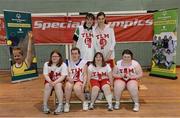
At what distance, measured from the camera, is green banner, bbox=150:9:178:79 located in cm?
625

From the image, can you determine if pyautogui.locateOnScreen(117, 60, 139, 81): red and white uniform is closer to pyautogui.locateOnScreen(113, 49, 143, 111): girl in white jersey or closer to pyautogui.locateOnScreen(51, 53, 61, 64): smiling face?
pyautogui.locateOnScreen(113, 49, 143, 111): girl in white jersey

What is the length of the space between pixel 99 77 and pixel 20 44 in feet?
8.55

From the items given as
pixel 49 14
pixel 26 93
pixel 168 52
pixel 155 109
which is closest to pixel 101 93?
pixel 155 109

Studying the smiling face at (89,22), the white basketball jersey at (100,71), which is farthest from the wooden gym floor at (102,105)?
the smiling face at (89,22)

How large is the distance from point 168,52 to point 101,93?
240 cm

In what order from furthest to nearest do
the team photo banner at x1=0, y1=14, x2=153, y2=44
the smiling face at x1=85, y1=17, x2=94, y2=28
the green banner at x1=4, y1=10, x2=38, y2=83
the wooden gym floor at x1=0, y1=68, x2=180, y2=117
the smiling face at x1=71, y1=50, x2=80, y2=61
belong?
the team photo banner at x1=0, y1=14, x2=153, y2=44
the green banner at x1=4, y1=10, x2=38, y2=83
the smiling face at x1=85, y1=17, x2=94, y2=28
the smiling face at x1=71, y1=50, x2=80, y2=61
the wooden gym floor at x1=0, y1=68, x2=180, y2=117

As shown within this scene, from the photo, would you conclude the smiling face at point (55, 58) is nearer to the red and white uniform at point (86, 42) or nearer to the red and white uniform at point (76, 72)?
the red and white uniform at point (76, 72)

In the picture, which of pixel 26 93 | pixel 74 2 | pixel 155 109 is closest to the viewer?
pixel 155 109

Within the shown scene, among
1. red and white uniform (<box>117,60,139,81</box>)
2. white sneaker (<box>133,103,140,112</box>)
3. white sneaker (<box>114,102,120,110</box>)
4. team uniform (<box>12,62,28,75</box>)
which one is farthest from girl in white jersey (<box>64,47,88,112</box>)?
team uniform (<box>12,62,28,75</box>)

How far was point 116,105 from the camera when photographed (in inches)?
168

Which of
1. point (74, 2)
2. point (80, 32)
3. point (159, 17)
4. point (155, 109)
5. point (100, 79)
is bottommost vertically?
point (155, 109)

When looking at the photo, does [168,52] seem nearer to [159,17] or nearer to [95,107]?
[159,17]

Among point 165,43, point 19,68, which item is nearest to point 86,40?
point 19,68

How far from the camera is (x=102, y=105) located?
4.46 metres
